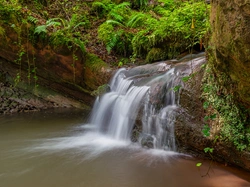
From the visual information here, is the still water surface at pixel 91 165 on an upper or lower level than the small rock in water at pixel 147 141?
lower

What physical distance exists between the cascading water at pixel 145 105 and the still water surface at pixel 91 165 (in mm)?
261

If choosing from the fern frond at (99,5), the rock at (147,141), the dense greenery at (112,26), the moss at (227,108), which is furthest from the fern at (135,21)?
the moss at (227,108)

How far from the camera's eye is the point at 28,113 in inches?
287

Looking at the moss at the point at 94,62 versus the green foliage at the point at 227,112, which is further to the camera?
the moss at the point at 94,62

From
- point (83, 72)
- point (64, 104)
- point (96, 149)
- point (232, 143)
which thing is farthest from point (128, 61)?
point (232, 143)

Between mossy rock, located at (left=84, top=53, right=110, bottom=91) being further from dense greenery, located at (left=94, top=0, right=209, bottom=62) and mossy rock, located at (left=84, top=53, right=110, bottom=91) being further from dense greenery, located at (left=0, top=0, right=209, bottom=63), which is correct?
dense greenery, located at (left=94, top=0, right=209, bottom=62)

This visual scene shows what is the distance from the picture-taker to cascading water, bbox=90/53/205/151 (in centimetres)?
438

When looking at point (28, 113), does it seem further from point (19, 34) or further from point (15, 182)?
point (15, 182)

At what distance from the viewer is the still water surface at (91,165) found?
11.1 ft

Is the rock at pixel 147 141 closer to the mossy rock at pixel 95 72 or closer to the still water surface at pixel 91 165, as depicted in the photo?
the still water surface at pixel 91 165

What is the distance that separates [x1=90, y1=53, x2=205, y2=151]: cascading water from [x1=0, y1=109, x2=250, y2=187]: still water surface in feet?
0.86

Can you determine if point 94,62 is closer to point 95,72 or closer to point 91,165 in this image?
point 95,72

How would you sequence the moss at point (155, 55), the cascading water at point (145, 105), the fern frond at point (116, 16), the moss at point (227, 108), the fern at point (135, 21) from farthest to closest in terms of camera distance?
the fern frond at point (116, 16) → the fern at point (135, 21) → the moss at point (155, 55) → the cascading water at point (145, 105) → the moss at point (227, 108)

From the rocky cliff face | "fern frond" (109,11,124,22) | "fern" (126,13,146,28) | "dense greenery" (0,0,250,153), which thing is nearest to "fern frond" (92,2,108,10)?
"fern frond" (109,11,124,22)
